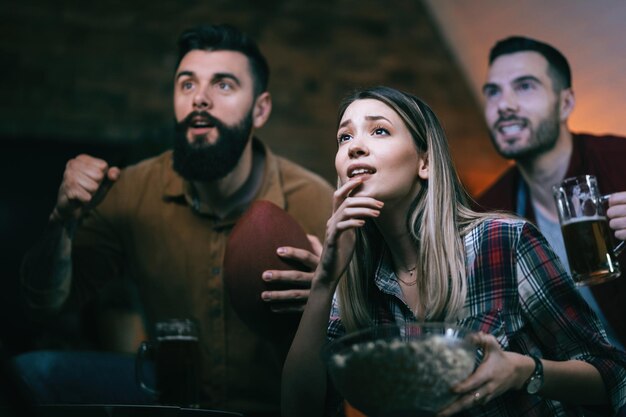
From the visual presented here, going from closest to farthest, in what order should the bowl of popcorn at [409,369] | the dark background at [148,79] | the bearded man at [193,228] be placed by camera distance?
the bowl of popcorn at [409,369]
the bearded man at [193,228]
the dark background at [148,79]

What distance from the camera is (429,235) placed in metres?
1.78

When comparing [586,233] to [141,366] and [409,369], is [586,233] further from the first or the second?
[141,366]

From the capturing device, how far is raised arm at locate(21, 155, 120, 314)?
2381 mm

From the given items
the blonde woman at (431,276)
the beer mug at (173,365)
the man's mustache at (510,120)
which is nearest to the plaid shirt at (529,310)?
the blonde woman at (431,276)

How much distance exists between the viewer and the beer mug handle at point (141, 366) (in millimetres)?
2125

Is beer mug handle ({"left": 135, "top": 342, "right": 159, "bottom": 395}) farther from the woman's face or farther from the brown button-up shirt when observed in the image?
the woman's face

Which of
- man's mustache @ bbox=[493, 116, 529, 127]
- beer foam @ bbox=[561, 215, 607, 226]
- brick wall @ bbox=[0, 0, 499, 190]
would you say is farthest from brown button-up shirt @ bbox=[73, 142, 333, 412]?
brick wall @ bbox=[0, 0, 499, 190]

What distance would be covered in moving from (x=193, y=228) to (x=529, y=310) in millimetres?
1359

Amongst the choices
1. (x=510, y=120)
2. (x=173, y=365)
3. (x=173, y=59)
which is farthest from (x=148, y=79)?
(x=173, y=365)

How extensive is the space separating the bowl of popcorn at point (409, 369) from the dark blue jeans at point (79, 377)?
1.19 metres

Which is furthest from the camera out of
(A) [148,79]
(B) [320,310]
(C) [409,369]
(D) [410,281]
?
(A) [148,79]

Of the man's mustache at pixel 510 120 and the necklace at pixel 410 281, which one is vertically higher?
the man's mustache at pixel 510 120

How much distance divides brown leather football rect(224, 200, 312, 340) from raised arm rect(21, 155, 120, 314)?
0.48 metres

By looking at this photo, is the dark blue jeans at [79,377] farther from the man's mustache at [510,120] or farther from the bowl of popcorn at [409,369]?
the man's mustache at [510,120]
